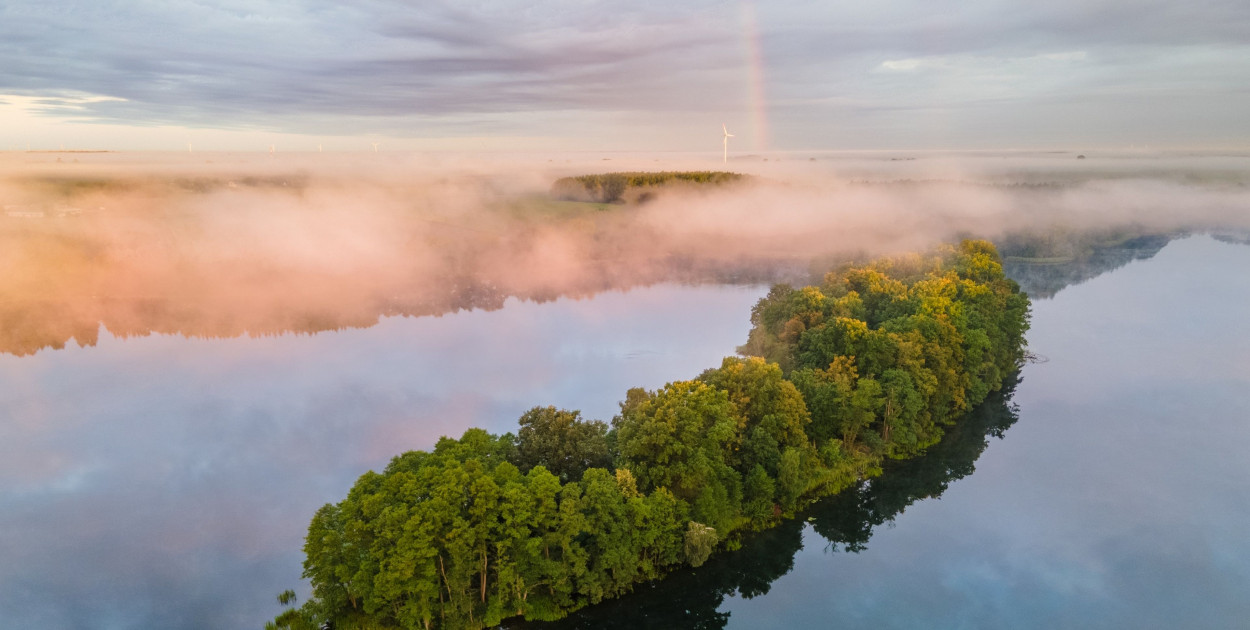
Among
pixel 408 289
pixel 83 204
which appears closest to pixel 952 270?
pixel 408 289

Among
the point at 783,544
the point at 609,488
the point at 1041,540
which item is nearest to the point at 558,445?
the point at 609,488

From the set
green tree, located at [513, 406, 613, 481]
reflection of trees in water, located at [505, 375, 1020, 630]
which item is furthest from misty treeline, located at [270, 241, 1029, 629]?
reflection of trees in water, located at [505, 375, 1020, 630]

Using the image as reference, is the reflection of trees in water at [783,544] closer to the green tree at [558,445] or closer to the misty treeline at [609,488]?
the misty treeline at [609,488]

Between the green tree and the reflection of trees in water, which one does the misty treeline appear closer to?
the green tree

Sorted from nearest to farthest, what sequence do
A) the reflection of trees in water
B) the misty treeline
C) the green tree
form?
the misty treeline, the reflection of trees in water, the green tree

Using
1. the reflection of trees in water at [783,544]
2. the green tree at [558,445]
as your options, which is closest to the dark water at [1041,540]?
the reflection of trees in water at [783,544]

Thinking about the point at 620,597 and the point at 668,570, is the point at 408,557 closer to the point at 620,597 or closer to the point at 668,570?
the point at 620,597
